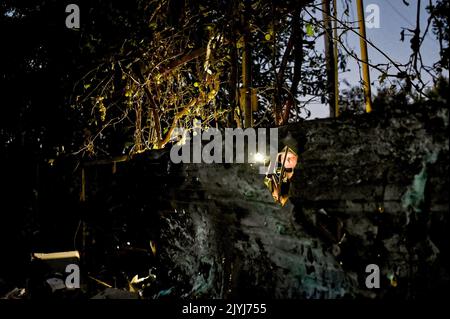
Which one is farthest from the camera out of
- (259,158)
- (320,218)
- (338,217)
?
(259,158)

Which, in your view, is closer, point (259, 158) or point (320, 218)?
point (320, 218)

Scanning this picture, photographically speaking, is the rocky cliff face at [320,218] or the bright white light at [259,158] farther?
the bright white light at [259,158]

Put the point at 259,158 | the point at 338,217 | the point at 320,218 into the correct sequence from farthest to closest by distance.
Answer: the point at 259,158, the point at 320,218, the point at 338,217

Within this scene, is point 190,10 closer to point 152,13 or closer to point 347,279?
point 152,13

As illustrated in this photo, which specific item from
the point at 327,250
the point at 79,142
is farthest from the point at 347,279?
the point at 79,142

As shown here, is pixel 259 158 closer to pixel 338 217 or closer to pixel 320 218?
pixel 320 218

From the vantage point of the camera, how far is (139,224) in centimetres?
607

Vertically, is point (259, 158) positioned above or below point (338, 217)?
above

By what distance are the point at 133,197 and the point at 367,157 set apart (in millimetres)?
4010

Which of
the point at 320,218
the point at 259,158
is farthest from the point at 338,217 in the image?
the point at 259,158

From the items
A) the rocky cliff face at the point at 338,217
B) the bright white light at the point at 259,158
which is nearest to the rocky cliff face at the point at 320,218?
the rocky cliff face at the point at 338,217

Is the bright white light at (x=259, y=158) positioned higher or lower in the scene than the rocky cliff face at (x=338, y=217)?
higher

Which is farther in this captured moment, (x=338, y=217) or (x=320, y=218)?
(x=320, y=218)

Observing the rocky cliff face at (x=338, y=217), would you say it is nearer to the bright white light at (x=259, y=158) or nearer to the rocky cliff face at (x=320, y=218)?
the rocky cliff face at (x=320, y=218)
